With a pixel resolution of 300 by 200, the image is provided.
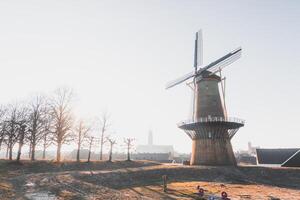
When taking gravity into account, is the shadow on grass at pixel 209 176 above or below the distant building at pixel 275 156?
below

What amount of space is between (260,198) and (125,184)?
12.2 m

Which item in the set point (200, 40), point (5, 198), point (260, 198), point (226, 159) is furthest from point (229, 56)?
point (5, 198)

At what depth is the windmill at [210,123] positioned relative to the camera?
118 ft

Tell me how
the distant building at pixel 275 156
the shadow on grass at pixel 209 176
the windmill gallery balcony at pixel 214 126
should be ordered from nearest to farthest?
1. the shadow on grass at pixel 209 176
2. the windmill gallery balcony at pixel 214 126
3. the distant building at pixel 275 156

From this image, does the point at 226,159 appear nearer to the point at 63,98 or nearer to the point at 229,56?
the point at 229,56

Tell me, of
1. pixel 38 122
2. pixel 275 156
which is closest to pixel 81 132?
pixel 38 122

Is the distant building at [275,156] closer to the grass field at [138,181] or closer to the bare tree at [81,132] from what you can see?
the grass field at [138,181]

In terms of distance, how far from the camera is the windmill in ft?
118

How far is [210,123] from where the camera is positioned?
118 feet

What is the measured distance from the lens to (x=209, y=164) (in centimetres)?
3553

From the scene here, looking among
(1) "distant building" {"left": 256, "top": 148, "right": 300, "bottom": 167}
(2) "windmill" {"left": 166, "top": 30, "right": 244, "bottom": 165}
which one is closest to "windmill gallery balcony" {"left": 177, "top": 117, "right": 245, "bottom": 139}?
(2) "windmill" {"left": 166, "top": 30, "right": 244, "bottom": 165}

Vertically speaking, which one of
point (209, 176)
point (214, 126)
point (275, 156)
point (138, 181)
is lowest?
point (138, 181)

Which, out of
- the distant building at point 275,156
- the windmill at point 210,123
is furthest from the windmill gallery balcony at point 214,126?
the distant building at point 275,156

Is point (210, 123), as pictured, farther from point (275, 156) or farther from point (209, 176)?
point (275, 156)
